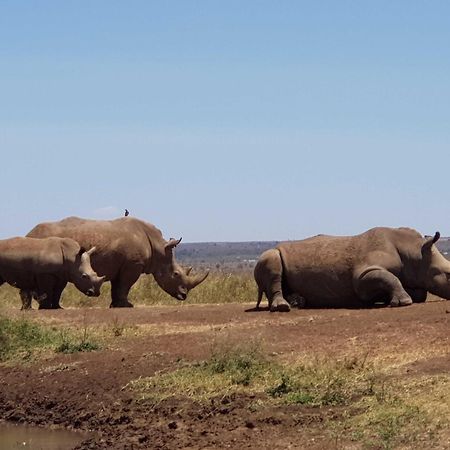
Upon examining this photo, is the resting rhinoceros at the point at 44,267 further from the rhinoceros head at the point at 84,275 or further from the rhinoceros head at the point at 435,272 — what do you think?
the rhinoceros head at the point at 435,272

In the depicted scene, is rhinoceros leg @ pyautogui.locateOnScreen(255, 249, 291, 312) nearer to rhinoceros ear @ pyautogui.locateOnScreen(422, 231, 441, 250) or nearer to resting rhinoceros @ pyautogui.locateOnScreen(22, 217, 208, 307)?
rhinoceros ear @ pyautogui.locateOnScreen(422, 231, 441, 250)

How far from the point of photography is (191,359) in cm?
1471

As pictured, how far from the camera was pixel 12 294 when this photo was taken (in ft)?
88.0

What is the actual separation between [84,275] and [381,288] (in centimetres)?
586

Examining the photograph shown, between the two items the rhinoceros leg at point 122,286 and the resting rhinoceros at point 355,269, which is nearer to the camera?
the resting rhinoceros at point 355,269

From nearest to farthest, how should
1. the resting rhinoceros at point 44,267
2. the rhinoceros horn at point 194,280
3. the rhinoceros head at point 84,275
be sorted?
the resting rhinoceros at point 44,267
the rhinoceros head at point 84,275
the rhinoceros horn at point 194,280

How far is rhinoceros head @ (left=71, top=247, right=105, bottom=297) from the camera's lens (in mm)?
22703

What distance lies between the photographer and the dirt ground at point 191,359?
11.8 metres

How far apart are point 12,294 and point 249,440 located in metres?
16.2

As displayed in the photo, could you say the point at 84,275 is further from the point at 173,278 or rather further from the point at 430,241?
the point at 430,241

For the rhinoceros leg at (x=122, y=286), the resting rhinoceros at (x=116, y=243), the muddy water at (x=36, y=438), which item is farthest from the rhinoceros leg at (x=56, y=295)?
the muddy water at (x=36, y=438)

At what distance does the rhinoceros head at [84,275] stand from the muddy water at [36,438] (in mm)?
8892

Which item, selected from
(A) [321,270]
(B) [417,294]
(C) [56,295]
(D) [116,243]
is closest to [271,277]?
(A) [321,270]

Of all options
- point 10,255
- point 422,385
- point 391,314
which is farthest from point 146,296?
point 422,385
